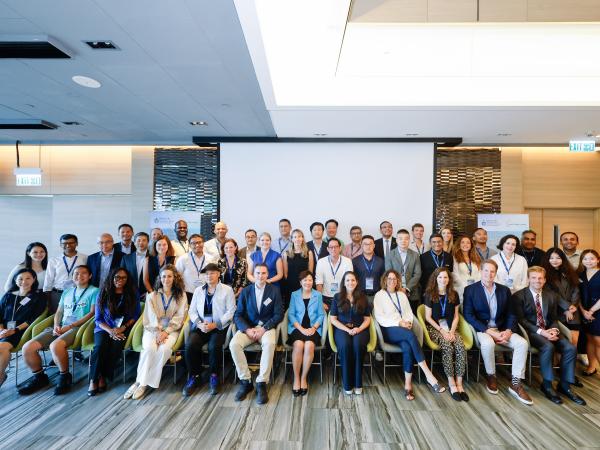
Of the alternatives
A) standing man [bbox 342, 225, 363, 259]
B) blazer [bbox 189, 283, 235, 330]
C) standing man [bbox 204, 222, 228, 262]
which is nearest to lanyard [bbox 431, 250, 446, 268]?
standing man [bbox 342, 225, 363, 259]

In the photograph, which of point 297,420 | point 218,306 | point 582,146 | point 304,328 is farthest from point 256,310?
point 582,146

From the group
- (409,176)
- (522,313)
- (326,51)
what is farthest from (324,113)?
(522,313)

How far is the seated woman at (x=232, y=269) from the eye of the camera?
14.6 ft

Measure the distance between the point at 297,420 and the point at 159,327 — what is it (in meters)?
1.84

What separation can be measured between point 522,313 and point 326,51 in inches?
159

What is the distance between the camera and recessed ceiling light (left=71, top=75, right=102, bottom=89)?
3.77 m

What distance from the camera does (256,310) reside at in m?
3.98

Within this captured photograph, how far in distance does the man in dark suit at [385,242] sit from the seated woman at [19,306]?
4.70m

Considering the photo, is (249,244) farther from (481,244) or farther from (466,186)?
(466,186)

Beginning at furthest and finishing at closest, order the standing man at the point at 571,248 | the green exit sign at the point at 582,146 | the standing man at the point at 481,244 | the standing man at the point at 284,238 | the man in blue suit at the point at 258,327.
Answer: the green exit sign at the point at 582,146 → the standing man at the point at 284,238 → the standing man at the point at 481,244 → the standing man at the point at 571,248 → the man in blue suit at the point at 258,327

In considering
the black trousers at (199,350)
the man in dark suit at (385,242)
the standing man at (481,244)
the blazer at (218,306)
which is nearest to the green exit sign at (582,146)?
the standing man at (481,244)

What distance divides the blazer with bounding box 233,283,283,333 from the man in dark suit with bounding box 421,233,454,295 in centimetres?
212

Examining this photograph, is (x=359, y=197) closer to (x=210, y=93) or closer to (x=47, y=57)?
(x=210, y=93)

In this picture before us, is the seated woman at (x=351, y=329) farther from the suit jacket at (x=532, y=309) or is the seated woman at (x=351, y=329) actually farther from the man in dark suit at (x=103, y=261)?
the man in dark suit at (x=103, y=261)
